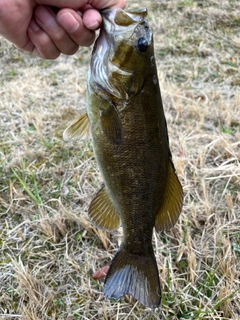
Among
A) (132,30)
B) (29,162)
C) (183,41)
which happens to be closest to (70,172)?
(29,162)

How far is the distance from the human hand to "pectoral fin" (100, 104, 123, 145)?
434 millimetres

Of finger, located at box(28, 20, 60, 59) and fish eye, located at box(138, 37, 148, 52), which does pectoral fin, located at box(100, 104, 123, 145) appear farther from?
finger, located at box(28, 20, 60, 59)

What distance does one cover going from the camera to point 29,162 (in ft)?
10.4

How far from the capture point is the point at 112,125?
157 centimetres

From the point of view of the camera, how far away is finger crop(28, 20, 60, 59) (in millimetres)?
1952

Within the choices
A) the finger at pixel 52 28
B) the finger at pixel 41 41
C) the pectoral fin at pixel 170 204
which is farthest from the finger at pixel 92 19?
the pectoral fin at pixel 170 204

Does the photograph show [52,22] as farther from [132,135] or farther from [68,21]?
[132,135]

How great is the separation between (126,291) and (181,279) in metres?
0.47

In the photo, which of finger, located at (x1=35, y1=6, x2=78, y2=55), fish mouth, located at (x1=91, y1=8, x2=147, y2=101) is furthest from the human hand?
fish mouth, located at (x1=91, y1=8, x2=147, y2=101)

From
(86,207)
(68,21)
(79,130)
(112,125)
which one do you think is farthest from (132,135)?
(86,207)

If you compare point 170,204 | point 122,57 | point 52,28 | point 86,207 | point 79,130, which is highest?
point 52,28

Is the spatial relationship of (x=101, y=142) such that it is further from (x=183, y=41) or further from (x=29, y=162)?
(x=183, y=41)

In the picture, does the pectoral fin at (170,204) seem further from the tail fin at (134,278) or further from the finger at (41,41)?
the finger at (41,41)

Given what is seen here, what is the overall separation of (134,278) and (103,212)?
14.9 inches
